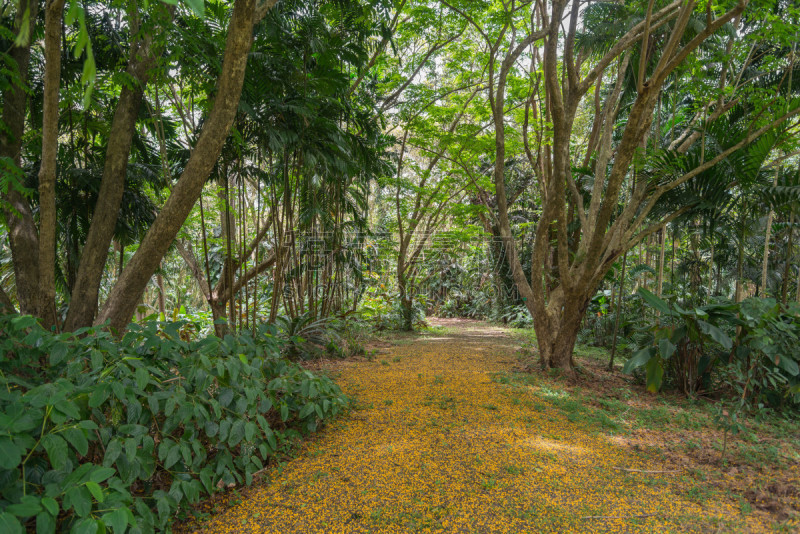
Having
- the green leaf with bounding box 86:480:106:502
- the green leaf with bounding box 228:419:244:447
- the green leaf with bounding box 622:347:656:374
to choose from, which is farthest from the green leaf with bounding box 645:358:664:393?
the green leaf with bounding box 86:480:106:502

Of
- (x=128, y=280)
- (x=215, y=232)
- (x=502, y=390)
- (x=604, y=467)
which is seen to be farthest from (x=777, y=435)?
(x=215, y=232)

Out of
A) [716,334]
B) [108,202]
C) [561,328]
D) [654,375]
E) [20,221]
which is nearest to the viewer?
[20,221]

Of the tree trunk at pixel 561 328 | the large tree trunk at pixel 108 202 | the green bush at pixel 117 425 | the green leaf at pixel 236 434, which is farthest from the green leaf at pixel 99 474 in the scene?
the tree trunk at pixel 561 328

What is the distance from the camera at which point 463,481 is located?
209 cm

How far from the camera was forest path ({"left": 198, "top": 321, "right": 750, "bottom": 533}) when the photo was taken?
1.77 metres

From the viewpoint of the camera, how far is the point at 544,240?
4.99 metres

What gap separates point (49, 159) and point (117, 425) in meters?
1.71

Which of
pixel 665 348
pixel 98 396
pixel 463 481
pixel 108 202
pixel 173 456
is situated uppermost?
pixel 108 202

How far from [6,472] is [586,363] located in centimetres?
543

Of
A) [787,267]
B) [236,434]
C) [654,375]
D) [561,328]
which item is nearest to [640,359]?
[654,375]

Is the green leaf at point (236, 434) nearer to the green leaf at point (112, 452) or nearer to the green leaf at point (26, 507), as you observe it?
the green leaf at point (112, 452)

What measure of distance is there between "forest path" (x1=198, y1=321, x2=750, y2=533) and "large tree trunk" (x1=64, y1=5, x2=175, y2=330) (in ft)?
6.38

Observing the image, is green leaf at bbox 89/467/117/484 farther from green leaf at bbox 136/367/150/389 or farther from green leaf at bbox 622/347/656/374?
green leaf at bbox 622/347/656/374

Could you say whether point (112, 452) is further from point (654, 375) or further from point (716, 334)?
point (716, 334)
